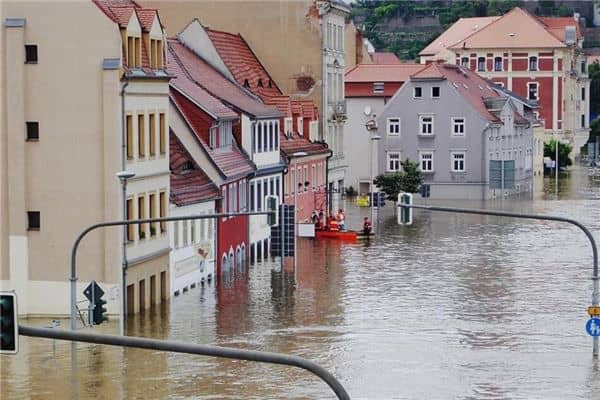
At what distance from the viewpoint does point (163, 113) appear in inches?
1714

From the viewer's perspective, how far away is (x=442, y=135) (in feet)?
293

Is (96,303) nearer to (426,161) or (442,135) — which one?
(442,135)

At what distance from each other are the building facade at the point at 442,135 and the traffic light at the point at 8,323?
7448 cm

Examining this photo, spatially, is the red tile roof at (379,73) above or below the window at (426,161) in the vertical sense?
above

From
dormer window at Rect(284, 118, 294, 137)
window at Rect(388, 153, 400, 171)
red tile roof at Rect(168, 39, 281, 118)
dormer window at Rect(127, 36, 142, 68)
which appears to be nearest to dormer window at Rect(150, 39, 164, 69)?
dormer window at Rect(127, 36, 142, 68)

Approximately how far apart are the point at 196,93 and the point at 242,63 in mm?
14778

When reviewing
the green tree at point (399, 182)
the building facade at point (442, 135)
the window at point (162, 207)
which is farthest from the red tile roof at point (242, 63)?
the window at point (162, 207)

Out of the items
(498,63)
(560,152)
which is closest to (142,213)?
(560,152)

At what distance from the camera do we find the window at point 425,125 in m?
89.6

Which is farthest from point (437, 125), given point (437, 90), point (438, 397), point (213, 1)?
point (438, 397)

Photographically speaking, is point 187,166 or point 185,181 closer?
point 185,181

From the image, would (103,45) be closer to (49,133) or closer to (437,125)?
(49,133)

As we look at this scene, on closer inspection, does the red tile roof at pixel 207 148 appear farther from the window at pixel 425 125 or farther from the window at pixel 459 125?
the window at pixel 425 125

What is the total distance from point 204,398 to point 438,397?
4.02 metres
